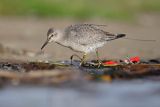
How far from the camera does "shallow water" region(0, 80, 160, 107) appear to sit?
25.7 ft

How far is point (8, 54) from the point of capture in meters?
13.1

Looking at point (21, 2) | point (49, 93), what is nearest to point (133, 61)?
point (49, 93)

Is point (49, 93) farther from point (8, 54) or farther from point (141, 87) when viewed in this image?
point (8, 54)

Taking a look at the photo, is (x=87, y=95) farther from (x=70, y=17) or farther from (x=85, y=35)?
(x=70, y=17)

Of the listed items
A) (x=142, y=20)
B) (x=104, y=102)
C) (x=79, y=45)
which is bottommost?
(x=104, y=102)

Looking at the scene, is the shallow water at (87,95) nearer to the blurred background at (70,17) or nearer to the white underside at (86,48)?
the white underside at (86,48)

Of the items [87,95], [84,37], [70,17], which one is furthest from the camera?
[70,17]

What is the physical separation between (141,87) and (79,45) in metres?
2.95

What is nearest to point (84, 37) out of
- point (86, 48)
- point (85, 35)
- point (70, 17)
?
point (85, 35)

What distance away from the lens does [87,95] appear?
26.9ft

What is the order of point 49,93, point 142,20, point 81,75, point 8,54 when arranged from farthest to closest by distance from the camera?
point 142,20 → point 8,54 → point 81,75 → point 49,93

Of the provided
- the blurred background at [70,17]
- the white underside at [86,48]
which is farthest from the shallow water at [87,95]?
the blurred background at [70,17]

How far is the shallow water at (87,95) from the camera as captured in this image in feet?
25.7

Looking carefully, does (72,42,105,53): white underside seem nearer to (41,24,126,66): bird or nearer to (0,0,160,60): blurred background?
(41,24,126,66): bird
